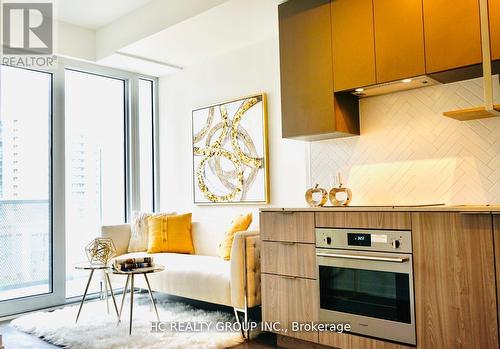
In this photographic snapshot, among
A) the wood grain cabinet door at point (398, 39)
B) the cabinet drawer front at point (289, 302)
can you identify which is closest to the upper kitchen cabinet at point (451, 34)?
the wood grain cabinet door at point (398, 39)

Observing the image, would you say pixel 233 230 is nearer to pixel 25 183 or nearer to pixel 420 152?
pixel 420 152

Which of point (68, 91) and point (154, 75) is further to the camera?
point (154, 75)

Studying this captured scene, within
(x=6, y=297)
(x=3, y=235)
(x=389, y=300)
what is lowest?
(x=6, y=297)

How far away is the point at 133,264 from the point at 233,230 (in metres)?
0.92

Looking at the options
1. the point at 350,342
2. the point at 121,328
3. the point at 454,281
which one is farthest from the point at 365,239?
the point at 121,328

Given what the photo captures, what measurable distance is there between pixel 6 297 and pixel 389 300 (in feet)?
11.1

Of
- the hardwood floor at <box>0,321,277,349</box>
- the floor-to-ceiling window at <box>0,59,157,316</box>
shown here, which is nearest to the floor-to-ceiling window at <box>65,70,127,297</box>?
the floor-to-ceiling window at <box>0,59,157,316</box>

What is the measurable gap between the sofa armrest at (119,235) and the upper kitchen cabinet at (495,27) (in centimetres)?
361

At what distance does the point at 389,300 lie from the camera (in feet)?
8.33

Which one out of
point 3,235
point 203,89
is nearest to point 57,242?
point 3,235

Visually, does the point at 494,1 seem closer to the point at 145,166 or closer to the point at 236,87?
the point at 236,87

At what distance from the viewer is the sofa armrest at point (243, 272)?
322 cm

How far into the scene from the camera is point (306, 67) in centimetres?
319

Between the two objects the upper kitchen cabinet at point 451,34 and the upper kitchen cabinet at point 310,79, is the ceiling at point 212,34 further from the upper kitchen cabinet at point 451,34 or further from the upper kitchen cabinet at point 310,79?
the upper kitchen cabinet at point 451,34
